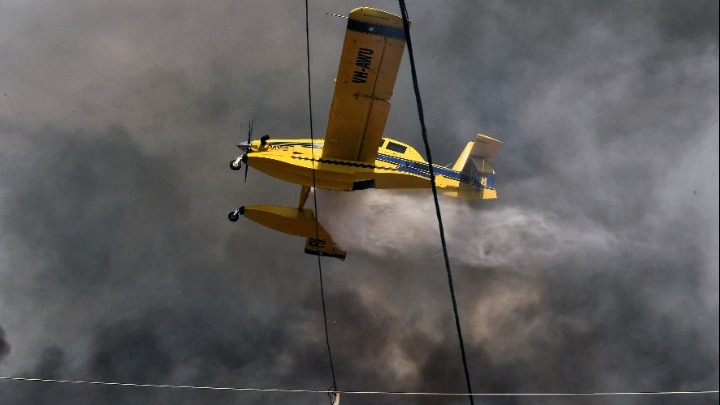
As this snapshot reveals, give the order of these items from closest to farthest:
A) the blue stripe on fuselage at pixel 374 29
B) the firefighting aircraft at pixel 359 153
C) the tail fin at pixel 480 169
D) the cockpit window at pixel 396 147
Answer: the blue stripe on fuselage at pixel 374 29
the firefighting aircraft at pixel 359 153
the cockpit window at pixel 396 147
the tail fin at pixel 480 169

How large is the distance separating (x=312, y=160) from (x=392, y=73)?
5452 millimetres

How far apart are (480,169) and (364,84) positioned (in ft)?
32.1

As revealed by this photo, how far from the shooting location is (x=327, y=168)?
31047 millimetres

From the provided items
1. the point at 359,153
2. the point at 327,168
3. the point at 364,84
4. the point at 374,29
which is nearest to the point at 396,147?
the point at 359,153

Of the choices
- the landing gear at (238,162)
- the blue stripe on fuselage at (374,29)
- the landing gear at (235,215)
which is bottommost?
the landing gear at (235,215)

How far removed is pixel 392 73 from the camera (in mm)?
28125

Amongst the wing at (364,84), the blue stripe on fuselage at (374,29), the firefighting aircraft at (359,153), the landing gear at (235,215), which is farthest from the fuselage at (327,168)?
the blue stripe on fuselage at (374,29)

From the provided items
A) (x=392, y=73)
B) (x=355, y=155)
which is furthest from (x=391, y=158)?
(x=392, y=73)

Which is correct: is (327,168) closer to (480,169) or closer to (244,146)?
(244,146)

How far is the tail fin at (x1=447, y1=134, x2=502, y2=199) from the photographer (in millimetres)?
35525

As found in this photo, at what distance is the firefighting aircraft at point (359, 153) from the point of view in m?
27.1

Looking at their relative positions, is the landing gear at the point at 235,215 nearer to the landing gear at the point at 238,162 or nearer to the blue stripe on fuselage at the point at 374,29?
the landing gear at the point at 238,162

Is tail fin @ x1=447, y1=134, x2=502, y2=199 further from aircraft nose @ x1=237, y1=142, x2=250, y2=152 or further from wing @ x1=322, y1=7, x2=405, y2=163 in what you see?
aircraft nose @ x1=237, y1=142, x2=250, y2=152

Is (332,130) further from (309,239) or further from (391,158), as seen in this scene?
(309,239)
